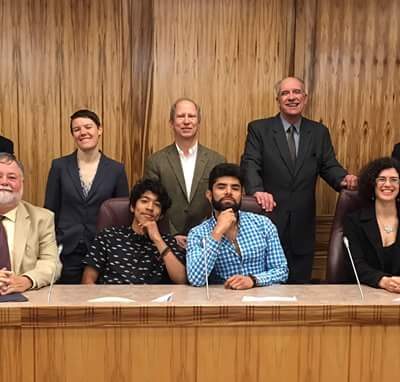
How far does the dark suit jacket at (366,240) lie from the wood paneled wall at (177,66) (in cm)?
165

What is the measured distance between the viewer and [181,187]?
309cm

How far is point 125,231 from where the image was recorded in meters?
2.55

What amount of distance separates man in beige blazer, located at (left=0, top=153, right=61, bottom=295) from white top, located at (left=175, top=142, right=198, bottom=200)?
0.90 metres

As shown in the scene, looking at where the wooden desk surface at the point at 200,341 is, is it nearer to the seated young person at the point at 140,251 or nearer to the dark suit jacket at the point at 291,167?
the seated young person at the point at 140,251

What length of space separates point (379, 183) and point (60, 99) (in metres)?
2.22

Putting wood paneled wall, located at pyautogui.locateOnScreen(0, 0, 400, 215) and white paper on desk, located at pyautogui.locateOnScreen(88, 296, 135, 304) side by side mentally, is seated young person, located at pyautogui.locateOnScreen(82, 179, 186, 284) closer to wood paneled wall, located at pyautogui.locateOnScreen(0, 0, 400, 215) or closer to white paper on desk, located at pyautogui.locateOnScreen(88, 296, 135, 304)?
white paper on desk, located at pyautogui.locateOnScreen(88, 296, 135, 304)

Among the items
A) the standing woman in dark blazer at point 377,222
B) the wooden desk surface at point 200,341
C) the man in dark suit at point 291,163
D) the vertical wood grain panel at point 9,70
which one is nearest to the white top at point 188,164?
the man in dark suit at point 291,163

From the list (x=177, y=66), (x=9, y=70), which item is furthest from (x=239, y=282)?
(x=9, y=70)

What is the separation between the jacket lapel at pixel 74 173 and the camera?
9.80 ft

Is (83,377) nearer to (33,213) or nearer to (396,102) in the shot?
(33,213)

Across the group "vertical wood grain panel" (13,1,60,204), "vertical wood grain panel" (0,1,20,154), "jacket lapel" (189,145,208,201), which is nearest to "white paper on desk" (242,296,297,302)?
"jacket lapel" (189,145,208,201)

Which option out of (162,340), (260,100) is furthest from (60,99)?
(162,340)

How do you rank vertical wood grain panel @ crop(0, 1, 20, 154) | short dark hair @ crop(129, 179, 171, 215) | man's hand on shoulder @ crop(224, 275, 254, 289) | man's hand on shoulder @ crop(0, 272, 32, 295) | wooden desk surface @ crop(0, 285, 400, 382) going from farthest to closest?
vertical wood grain panel @ crop(0, 1, 20, 154) → short dark hair @ crop(129, 179, 171, 215) → man's hand on shoulder @ crop(224, 275, 254, 289) → man's hand on shoulder @ crop(0, 272, 32, 295) → wooden desk surface @ crop(0, 285, 400, 382)

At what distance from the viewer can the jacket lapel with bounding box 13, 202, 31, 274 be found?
89.8 inches
